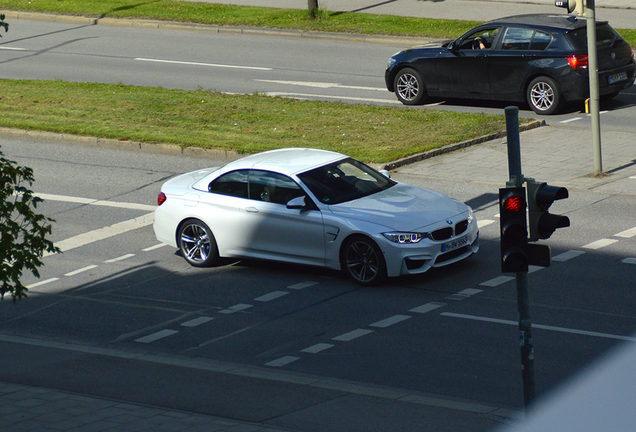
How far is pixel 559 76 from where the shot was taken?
18.7 metres

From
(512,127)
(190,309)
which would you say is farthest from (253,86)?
(512,127)

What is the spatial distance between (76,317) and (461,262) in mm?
4654

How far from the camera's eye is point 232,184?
12359mm

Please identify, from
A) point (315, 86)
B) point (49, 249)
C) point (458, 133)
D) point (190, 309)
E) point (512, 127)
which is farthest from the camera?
point (315, 86)

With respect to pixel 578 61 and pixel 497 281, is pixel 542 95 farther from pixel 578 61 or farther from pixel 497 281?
pixel 497 281

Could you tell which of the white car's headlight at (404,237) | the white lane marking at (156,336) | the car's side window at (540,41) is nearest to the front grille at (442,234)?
the white car's headlight at (404,237)

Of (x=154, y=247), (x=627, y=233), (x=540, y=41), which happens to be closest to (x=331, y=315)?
(x=154, y=247)

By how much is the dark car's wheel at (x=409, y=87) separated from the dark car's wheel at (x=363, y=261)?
10.1m

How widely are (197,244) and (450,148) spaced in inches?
255

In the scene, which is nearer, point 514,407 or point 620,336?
point 514,407

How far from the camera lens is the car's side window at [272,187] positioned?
11.8 meters

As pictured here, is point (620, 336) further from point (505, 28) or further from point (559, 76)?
point (505, 28)

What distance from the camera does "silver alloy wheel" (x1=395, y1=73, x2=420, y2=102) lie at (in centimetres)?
2078

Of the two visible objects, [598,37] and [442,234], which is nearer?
[442,234]
